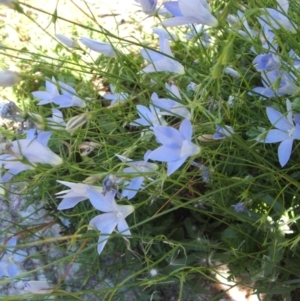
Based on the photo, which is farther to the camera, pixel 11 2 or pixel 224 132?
pixel 224 132

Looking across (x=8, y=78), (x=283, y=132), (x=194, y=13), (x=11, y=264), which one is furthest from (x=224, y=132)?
(x=11, y=264)

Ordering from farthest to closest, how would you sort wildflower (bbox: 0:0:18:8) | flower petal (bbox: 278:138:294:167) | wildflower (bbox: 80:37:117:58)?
wildflower (bbox: 80:37:117:58), flower petal (bbox: 278:138:294:167), wildflower (bbox: 0:0:18:8)

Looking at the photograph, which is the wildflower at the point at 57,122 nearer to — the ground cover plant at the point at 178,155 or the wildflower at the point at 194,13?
the ground cover plant at the point at 178,155

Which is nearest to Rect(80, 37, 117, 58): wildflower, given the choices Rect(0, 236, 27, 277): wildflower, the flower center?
the flower center

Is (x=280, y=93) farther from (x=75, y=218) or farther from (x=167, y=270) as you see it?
(x=75, y=218)

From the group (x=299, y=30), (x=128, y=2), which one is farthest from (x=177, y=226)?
(x=128, y=2)

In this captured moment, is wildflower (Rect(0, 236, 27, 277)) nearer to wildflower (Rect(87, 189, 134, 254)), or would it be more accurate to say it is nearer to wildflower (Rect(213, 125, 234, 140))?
wildflower (Rect(87, 189, 134, 254))

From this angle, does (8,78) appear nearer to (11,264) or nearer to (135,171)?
(135,171)
